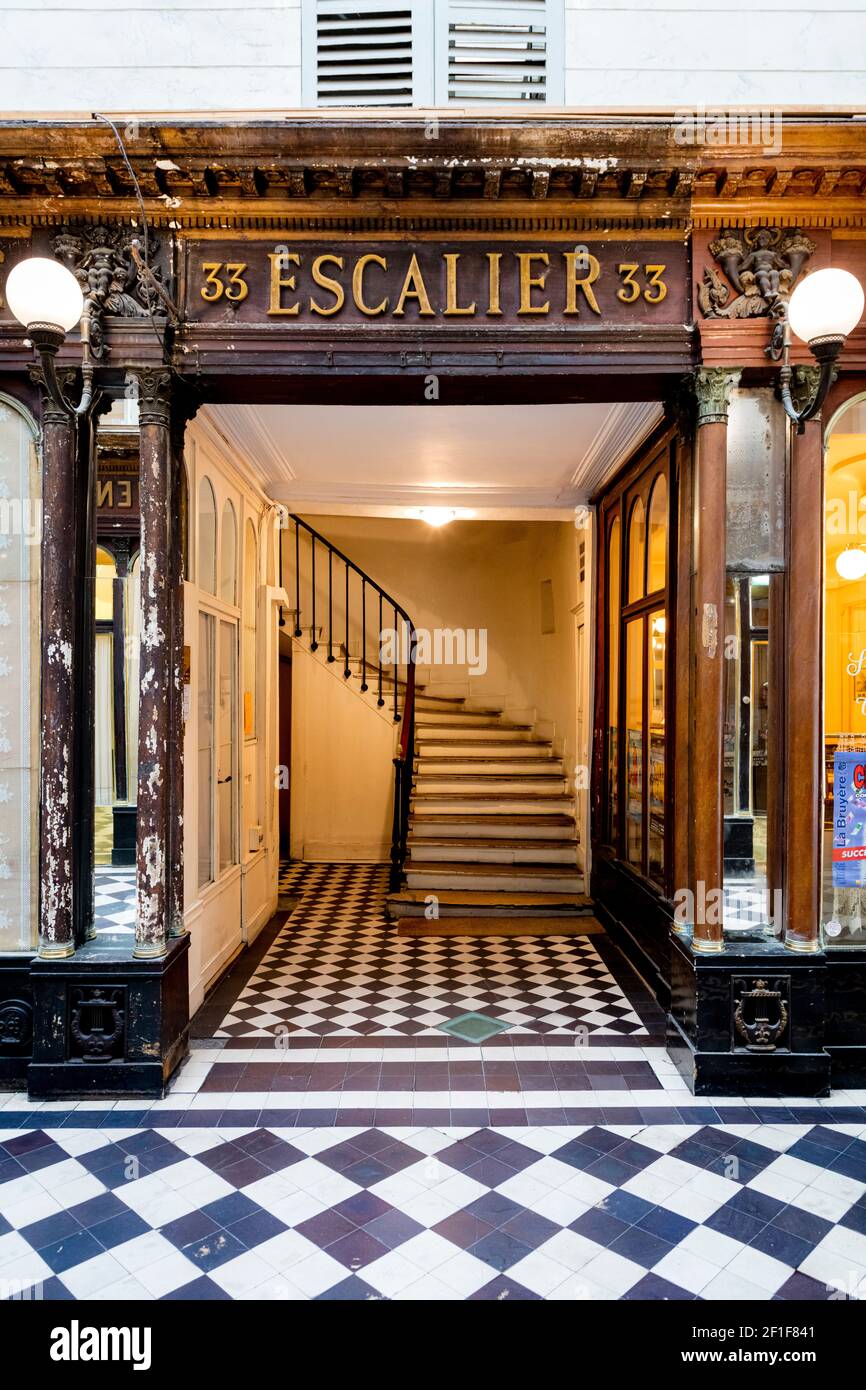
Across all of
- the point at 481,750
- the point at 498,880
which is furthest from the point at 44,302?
the point at 481,750

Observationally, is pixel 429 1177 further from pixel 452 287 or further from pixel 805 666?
pixel 452 287

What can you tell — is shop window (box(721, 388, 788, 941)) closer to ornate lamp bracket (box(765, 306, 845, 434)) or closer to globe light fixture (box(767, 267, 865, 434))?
ornate lamp bracket (box(765, 306, 845, 434))

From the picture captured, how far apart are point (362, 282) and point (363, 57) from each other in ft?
3.36

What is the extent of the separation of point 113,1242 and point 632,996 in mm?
3107

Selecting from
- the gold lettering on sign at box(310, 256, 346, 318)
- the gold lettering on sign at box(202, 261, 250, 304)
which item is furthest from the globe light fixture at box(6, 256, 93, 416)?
the gold lettering on sign at box(310, 256, 346, 318)

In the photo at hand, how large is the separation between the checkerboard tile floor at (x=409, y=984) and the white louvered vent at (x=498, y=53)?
4502 mm

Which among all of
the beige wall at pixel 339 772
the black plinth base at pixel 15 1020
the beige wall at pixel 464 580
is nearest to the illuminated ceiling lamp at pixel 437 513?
the beige wall at pixel 339 772

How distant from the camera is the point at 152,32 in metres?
3.41

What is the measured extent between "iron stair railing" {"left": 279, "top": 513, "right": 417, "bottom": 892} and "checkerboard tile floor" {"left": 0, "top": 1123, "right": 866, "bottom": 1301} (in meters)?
3.92

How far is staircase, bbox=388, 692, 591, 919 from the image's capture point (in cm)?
633

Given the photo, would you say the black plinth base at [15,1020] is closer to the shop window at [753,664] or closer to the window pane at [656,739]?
the shop window at [753,664]

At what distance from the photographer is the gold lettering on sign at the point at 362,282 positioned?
3.41 m
